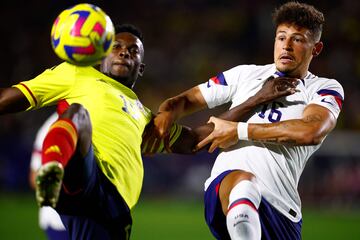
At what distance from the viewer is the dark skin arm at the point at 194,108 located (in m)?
5.35

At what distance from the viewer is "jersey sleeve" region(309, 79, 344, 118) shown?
17.2 ft

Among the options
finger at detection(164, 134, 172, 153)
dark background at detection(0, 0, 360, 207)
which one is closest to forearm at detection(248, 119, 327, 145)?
finger at detection(164, 134, 172, 153)

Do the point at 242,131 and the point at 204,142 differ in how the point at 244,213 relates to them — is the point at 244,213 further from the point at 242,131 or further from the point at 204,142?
the point at 204,142

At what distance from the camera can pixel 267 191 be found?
5.17 meters

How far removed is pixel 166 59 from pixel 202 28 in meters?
1.70

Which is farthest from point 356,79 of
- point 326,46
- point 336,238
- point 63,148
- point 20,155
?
point 63,148

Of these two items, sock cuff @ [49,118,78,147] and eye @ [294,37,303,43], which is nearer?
sock cuff @ [49,118,78,147]

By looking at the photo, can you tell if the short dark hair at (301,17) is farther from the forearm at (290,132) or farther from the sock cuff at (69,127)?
the sock cuff at (69,127)

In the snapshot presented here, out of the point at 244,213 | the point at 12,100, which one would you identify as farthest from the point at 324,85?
the point at 12,100

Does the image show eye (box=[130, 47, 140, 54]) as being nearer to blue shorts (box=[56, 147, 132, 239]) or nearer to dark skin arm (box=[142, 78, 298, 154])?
dark skin arm (box=[142, 78, 298, 154])

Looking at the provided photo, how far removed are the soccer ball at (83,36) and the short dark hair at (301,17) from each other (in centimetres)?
157

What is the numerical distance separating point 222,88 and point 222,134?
55 cm

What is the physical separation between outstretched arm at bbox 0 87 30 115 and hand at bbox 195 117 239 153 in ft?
4.91

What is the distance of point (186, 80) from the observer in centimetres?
1841
